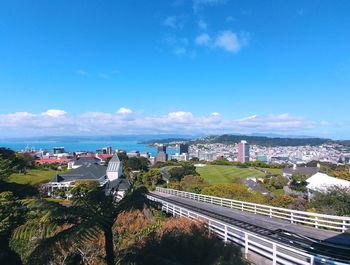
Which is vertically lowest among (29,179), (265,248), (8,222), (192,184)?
(192,184)

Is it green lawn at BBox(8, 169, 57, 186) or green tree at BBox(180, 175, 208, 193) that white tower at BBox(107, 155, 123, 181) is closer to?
green lawn at BBox(8, 169, 57, 186)

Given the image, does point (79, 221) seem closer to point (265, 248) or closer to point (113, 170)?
point (265, 248)

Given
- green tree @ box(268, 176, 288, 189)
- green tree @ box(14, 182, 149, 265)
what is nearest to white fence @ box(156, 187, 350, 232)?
green tree @ box(14, 182, 149, 265)

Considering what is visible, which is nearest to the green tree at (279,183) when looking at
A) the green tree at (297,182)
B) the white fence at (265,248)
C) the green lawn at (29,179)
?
the green tree at (297,182)

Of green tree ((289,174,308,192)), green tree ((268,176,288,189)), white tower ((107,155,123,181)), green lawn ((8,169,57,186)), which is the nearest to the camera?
green lawn ((8,169,57,186))

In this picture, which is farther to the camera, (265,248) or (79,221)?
(265,248)

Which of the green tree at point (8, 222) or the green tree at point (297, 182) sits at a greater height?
the green tree at point (8, 222)

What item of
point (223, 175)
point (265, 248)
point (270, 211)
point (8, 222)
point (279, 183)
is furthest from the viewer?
point (223, 175)

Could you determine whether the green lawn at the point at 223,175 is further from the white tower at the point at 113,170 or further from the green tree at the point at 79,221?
the green tree at the point at 79,221

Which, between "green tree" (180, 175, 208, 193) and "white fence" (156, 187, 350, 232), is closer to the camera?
"white fence" (156, 187, 350, 232)

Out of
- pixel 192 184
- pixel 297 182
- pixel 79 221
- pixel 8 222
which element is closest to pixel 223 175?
pixel 297 182

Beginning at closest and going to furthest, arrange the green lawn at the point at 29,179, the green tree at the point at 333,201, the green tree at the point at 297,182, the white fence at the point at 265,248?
the white fence at the point at 265,248
the green tree at the point at 333,201
the green lawn at the point at 29,179
the green tree at the point at 297,182

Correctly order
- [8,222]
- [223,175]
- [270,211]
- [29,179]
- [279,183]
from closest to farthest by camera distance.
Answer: [8,222]
[270,211]
[29,179]
[279,183]
[223,175]
